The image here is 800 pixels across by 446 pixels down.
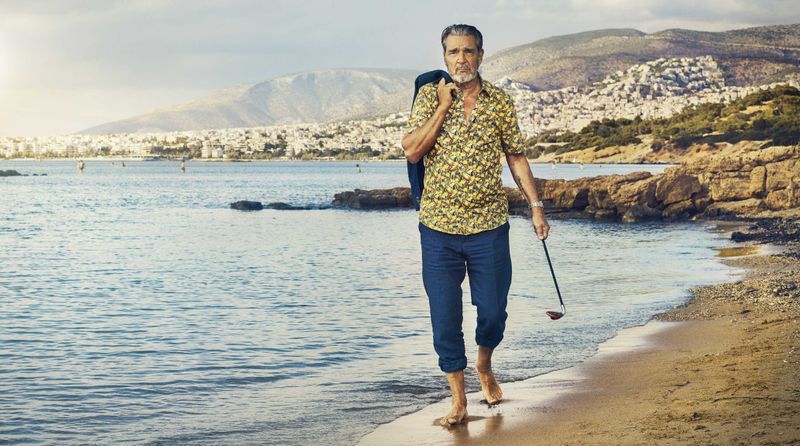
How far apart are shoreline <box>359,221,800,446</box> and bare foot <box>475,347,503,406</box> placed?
3.4 inches

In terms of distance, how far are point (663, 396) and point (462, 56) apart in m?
2.58

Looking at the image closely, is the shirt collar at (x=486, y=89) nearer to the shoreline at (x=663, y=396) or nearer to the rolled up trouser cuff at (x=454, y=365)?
the rolled up trouser cuff at (x=454, y=365)

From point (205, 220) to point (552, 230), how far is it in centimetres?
1601

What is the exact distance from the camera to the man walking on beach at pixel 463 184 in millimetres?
5348

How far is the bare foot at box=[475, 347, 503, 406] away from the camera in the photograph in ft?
19.9

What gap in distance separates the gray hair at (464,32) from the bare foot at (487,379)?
75.8 inches

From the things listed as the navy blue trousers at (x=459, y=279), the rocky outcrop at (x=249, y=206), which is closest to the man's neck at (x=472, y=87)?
the navy blue trousers at (x=459, y=279)

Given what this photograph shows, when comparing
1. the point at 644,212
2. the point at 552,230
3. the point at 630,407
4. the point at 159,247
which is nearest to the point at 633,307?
the point at 630,407

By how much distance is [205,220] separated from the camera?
41531mm

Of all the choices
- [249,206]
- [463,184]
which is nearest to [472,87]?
[463,184]

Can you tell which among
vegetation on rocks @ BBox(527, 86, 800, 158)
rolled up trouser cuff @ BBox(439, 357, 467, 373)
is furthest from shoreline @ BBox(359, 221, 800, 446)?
vegetation on rocks @ BBox(527, 86, 800, 158)

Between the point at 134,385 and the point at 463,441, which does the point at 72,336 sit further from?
the point at 463,441

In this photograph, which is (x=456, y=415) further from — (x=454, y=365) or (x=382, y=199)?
(x=382, y=199)

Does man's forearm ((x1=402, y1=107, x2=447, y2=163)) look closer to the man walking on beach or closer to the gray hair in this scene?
the man walking on beach
